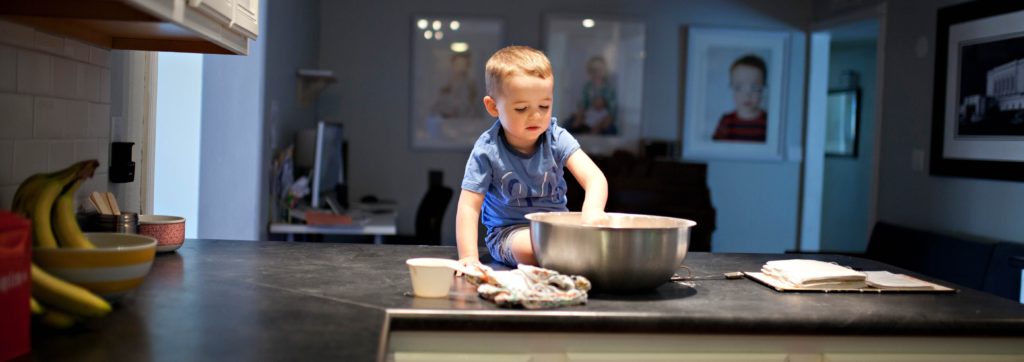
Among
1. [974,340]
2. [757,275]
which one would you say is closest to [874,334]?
[974,340]

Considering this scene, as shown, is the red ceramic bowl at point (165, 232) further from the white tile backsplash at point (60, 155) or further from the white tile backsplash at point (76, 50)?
the white tile backsplash at point (76, 50)

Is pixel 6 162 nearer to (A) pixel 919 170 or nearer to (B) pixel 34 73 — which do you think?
(B) pixel 34 73

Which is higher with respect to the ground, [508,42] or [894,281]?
[508,42]

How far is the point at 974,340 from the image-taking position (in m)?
1.41

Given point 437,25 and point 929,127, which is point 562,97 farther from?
point 929,127

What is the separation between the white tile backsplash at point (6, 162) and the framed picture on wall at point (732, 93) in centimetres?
506

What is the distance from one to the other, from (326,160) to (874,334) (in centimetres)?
329

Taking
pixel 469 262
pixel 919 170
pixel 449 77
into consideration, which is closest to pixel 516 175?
pixel 469 262

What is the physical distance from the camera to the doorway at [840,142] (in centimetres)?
622

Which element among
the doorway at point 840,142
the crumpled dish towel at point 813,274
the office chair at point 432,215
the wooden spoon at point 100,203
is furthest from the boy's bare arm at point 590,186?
the doorway at point 840,142

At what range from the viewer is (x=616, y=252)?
4.75 ft

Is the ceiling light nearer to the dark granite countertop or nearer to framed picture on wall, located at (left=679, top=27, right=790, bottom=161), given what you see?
framed picture on wall, located at (left=679, top=27, right=790, bottom=161)

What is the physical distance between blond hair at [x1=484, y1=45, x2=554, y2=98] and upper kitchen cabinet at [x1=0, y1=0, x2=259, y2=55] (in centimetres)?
51

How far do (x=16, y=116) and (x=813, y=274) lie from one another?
1408mm
